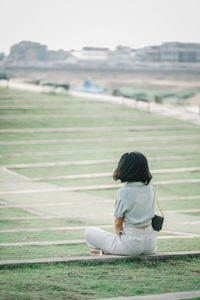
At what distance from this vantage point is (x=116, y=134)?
795 inches

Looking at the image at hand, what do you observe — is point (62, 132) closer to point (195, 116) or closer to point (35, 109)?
point (35, 109)

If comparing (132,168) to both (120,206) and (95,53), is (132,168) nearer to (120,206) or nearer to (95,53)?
(120,206)

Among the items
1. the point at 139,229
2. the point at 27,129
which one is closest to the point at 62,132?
the point at 27,129

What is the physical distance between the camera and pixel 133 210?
480cm

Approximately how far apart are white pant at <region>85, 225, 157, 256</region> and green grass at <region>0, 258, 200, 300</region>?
4.7 inches

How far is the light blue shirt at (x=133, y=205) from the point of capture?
4.80 m

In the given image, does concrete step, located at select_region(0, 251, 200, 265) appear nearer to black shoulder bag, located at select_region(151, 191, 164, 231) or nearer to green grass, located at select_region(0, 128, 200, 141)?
black shoulder bag, located at select_region(151, 191, 164, 231)

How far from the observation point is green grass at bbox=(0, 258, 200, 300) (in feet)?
12.3

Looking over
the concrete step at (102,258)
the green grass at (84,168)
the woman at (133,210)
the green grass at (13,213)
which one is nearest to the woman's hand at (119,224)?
the woman at (133,210)

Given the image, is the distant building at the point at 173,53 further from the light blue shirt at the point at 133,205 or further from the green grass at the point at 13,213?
the light blue shirt at the point at 133,205

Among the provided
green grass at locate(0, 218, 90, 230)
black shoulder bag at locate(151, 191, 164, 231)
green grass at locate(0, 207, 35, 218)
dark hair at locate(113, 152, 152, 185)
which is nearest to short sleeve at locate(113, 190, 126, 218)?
dark hair at locate(113, 152, 152, 185)

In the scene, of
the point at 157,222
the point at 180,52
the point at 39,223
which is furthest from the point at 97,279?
the point at 180,52

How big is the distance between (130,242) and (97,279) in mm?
737

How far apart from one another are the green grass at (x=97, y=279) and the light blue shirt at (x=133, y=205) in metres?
0.36
